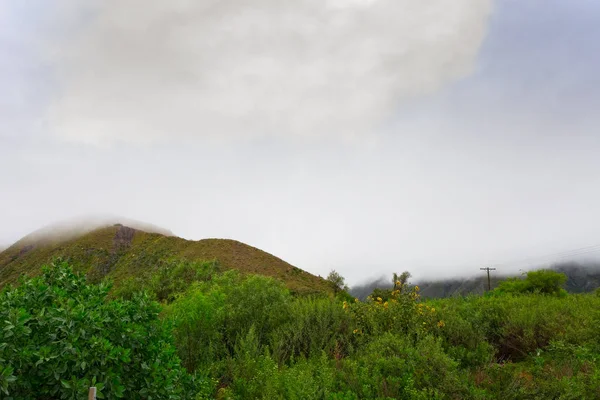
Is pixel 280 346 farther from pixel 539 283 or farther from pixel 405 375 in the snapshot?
pixel 539 283

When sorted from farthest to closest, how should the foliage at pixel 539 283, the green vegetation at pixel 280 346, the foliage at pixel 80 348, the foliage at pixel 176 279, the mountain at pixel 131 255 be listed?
1. the mountain at pixel 131 255
2. the foliage at pixel 539 283
3. the foliage at pixel 176 279
4. the green vegetation at pixel 280 346
5. the foliage at pixel 80 348

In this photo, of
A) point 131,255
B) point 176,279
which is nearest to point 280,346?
point 176,279

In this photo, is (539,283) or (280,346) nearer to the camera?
(280,346)

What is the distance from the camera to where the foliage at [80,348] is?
13.7 feet

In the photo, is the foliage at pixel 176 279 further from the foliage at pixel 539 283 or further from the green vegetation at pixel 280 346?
the foliage at pixel 539 283

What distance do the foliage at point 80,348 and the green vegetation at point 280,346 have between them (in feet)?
0.04

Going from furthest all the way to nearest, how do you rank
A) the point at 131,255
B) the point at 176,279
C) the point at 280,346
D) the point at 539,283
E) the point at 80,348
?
the point at 131,255
the point at 539,283
the point at 176,279
the point at 280,346
the point at 80,348

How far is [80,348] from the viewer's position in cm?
436

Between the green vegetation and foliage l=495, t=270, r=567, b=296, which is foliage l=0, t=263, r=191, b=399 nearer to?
the green vegetation

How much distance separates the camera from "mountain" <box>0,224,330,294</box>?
39.9m

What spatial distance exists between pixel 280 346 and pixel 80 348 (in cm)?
510

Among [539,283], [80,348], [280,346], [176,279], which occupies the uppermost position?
[80,348]

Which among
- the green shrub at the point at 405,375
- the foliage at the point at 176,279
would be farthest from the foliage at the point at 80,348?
the foliage at the point at 176,279

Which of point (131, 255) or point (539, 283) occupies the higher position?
point (131, 255)
